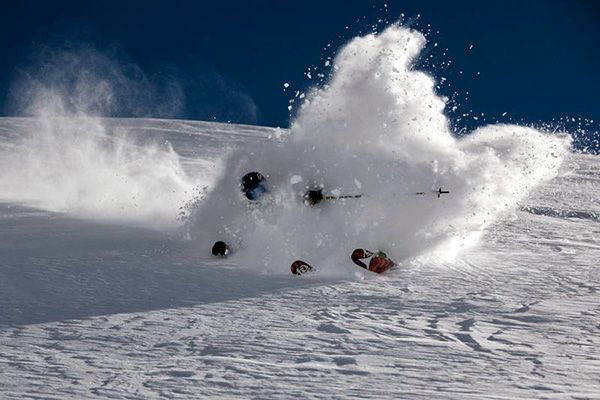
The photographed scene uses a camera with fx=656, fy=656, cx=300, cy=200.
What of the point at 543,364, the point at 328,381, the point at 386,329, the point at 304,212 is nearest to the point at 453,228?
the point at 304,212

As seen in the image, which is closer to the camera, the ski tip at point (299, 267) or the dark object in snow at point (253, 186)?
the ski tip at point (299, 267)

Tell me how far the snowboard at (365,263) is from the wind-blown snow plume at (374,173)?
304 mm

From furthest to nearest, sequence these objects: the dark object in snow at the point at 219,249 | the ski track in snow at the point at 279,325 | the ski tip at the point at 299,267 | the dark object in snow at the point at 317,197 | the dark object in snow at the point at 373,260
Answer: the dark object in snow at the point at 317,197, the dark object in snow at the point at 219,249, the dark object in snow at the point at 373,260, the ski tip at the point at 299,267, the ski track in snow at the point at 279,325

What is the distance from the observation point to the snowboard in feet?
24.7

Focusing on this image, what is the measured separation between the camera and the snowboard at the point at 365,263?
754 cm

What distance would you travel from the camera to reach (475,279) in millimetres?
7602

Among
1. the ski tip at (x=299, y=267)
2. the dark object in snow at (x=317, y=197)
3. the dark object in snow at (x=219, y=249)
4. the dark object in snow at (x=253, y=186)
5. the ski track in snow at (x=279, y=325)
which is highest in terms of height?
the dark object in snow at (x=253, y=186)

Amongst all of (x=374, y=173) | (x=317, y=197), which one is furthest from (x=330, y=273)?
(x=374, y=173)

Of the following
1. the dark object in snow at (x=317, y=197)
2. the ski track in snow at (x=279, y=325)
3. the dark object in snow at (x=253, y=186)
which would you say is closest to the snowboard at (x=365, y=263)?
the ski track in snow at (x=279, y=325)

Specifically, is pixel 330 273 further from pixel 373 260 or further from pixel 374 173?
pixel 374 173

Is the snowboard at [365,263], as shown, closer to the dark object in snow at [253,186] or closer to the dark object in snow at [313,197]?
the dark object in snow at [313,197]

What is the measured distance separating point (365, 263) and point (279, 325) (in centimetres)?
266

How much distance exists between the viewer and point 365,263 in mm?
7898

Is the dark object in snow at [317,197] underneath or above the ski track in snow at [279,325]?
above
